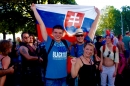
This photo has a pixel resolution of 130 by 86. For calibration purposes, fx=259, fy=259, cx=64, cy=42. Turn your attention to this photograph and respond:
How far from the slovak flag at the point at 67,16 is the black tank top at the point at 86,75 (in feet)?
8.01

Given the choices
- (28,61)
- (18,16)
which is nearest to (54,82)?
(28,61)

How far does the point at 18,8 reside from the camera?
27016 mm

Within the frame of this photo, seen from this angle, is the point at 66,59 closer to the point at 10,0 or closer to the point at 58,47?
the point at 58,47

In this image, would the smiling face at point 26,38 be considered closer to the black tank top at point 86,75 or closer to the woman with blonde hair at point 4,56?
the woman with blonde hair at point 4,56

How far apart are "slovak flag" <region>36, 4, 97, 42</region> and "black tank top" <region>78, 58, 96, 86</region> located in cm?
244

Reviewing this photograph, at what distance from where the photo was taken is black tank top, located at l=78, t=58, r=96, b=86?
3893mm

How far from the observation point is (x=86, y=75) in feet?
12.8

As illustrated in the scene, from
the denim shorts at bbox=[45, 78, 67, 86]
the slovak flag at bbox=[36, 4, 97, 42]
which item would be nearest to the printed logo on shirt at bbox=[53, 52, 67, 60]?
the denim shorts at bbox=[45, 78, 67, 86]

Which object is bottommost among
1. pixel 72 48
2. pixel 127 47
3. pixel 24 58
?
pixel 127 47

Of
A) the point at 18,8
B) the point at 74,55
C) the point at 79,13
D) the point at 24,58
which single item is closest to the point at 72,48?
the point at 74,55

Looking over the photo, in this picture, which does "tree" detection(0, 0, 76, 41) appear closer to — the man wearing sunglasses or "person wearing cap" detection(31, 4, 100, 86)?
the man wearing sunglasses

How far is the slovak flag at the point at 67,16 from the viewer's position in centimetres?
645

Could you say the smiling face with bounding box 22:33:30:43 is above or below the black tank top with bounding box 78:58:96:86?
above

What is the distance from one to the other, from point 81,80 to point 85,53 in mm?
430
